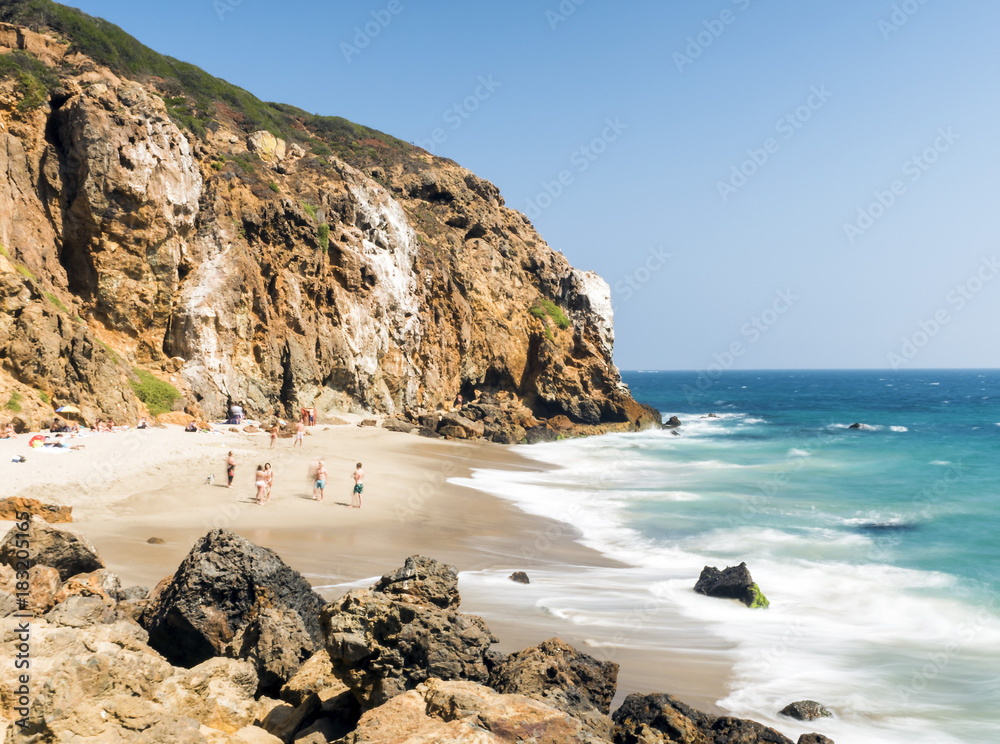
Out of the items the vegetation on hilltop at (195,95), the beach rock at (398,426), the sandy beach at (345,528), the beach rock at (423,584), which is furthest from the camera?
the vegetation on hilltop at (195,95)

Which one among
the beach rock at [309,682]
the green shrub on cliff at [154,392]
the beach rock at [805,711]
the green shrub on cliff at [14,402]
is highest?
the green shrub on cliff at [154,392]

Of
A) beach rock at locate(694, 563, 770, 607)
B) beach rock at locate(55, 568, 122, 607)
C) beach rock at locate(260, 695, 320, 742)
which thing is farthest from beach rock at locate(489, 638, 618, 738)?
beach rock at locate(694, 563, 770, 607)

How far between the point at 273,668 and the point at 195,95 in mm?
37179

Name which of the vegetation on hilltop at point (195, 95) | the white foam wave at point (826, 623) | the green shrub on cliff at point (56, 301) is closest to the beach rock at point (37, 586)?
the white foam wave at point (826, 623)

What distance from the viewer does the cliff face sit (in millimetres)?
21703

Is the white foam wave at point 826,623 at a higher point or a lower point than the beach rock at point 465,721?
lower

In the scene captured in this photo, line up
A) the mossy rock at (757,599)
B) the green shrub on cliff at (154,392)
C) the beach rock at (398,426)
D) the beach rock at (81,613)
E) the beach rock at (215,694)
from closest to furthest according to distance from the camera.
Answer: the beach rock at (215,694)
the beach rock at (81,613)
the mossy rock at (757,599)
the green shrub on cliff at (154,392)
the beach rock at (398,426)

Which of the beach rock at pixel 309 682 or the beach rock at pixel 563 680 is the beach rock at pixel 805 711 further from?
the beach rock at pixel 309 682

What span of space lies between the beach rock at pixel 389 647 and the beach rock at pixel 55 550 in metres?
3.91

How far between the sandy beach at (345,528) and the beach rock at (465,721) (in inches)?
130

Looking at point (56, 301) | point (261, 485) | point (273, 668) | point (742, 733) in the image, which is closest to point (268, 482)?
point (261, 485)

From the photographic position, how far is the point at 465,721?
3658 millimetres

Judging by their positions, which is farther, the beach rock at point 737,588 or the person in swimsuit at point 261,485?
the person in swimsuit at point 261,485

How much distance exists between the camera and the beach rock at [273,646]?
17.7 ft
